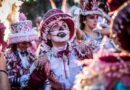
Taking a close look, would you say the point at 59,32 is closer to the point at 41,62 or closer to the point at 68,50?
the point at 68,50

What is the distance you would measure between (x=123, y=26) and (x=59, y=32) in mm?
2726

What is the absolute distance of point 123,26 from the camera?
383 cm

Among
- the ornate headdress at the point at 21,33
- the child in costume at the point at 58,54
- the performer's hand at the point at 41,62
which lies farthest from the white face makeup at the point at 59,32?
the ornate headdress at the point at 21,33

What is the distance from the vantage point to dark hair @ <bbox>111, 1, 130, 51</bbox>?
382cm

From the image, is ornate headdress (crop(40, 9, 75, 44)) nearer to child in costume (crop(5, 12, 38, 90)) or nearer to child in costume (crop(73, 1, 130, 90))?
child in costume (crop(5, 12, 38, 90))

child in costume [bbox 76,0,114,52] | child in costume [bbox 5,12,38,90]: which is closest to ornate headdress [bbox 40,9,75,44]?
child in costume [bbox 5,12,38,90]

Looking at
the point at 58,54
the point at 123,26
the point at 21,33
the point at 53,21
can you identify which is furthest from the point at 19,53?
the point at 123,26

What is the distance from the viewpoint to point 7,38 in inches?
320

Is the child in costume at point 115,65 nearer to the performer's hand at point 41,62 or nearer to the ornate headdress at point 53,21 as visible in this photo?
the performer's hand at point 41,62

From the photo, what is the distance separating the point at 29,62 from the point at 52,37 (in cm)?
98

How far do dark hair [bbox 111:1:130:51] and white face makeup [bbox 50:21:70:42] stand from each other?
2647mm

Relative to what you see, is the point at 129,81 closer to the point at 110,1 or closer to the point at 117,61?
the point at 117,61

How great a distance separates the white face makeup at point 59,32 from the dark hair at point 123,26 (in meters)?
2.65

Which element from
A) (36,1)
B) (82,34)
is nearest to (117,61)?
(82,34)
